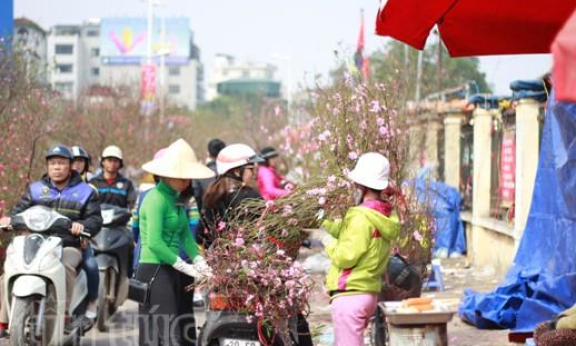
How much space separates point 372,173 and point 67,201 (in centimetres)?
309

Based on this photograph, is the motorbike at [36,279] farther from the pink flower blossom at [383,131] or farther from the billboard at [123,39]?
the billboard at [123,39]

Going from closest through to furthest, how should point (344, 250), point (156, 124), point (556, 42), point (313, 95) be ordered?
point (556, 42) < point (344, 250) < point (313, 95) < point (156, 124)

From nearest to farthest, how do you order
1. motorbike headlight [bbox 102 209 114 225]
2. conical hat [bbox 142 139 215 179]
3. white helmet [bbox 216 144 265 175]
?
conical hat [bbox 142 139 215 179] → white helmet [bbox 216 144 265 175] → motorbike headlight [bbox 102 209 114 225]

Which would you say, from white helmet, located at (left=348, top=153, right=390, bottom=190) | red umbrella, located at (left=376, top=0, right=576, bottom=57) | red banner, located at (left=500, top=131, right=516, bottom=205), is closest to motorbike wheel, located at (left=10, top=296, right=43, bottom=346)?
white helmet, located at (left=348, top=153, right=390, bottom=190)

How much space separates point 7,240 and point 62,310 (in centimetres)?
192

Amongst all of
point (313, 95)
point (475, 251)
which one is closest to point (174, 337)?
point (313, 95)

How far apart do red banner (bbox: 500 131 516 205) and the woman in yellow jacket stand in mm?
7247

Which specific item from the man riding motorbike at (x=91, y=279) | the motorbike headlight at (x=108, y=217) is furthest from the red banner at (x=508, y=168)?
the man riding motorbike at (x=91, y=279)

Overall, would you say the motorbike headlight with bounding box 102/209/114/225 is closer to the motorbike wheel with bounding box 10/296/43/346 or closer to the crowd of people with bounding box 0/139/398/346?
the crowd of people with bounding box 0/139/398/346

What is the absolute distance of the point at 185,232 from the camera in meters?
7.46

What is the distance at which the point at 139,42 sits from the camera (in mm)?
112125

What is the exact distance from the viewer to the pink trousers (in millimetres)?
6547

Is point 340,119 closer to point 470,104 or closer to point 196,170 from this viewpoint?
point 196,170

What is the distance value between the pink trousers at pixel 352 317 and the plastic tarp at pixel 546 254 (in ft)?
8.39
